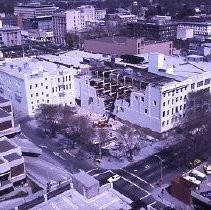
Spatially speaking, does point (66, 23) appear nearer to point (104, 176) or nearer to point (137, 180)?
point (104, 176)

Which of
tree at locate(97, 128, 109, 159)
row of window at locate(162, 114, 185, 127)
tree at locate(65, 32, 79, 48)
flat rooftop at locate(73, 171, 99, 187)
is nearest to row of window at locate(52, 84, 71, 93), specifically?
tree at locate(97, 128, 109, 159)

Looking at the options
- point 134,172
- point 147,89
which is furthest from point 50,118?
point 134,172

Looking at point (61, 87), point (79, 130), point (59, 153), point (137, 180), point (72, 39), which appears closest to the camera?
point (137, 180)

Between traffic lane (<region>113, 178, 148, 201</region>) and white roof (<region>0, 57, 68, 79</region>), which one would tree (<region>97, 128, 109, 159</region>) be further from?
white roof (<region>0, 57, 68, 79</region>)

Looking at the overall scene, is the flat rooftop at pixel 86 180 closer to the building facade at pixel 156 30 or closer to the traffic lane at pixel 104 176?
the traffic lane at pixel 104 176

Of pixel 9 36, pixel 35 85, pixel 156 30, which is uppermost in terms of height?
pixel 156 30

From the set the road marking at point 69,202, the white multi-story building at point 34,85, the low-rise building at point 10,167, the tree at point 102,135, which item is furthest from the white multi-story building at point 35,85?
the road marking at point 69,202
